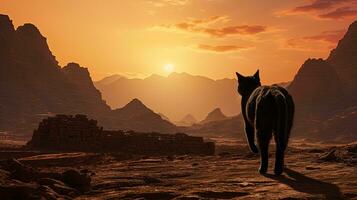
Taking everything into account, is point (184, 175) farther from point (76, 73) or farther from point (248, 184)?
point (76, 73)

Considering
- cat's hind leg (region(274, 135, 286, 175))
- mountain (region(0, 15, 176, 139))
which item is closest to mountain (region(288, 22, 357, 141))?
mountain (region(0, 15, 176, 139))

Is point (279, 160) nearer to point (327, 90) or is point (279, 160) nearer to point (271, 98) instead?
point (271, 98)

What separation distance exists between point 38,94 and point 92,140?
9618 centimetres

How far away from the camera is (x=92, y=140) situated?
104ft

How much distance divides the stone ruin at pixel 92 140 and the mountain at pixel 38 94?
2489 inches

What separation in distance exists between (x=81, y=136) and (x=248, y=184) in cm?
2703

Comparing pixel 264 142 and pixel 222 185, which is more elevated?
pixel 264 142

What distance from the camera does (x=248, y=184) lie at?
630 cm

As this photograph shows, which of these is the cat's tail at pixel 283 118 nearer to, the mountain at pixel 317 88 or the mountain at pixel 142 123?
the mountain at pixel 142 123

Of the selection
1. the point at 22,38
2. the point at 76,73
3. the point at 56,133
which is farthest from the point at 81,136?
the point at 76,73

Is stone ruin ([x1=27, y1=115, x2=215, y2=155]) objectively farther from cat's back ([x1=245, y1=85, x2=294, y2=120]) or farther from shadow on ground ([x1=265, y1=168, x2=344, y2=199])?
shadow on ground ([x1=265, y1=168, x2=344, y2=199])

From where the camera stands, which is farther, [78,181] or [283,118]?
[283,118]

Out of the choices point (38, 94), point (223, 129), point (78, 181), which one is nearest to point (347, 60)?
point (223, 129)

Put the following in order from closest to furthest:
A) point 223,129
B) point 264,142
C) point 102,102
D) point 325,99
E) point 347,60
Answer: point 264,142 → point 223,129 → point 102,102 → point 325,99 → point 347,60
